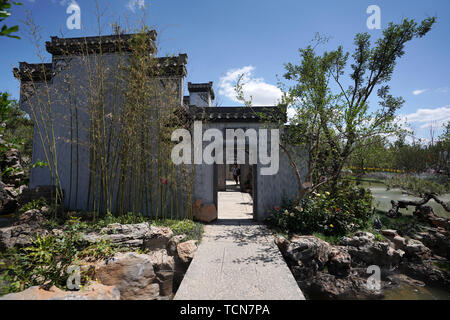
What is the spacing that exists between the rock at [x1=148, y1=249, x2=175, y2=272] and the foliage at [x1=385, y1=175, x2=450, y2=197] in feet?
19.7

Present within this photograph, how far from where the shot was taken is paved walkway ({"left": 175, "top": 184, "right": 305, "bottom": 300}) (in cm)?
223

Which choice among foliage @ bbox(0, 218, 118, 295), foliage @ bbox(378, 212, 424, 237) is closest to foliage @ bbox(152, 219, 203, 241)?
foliage @ bbox(0, 218, 118, 295)

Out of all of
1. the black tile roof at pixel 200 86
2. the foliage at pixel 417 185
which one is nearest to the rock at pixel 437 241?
the foliage at pixel 417 185

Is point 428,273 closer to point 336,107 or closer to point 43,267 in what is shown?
point 336,107

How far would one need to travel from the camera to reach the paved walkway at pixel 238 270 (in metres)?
2.23

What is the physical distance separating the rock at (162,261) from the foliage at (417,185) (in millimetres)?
6002

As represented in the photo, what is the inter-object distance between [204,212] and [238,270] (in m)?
2.24

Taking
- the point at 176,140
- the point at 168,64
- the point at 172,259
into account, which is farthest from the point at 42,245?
the point at 168,64

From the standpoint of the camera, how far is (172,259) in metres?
3.21

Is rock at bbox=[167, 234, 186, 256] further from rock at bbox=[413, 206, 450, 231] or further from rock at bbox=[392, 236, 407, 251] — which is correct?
rock at bbox=[413, 206, 450, 231]

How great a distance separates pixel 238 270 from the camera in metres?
2.75

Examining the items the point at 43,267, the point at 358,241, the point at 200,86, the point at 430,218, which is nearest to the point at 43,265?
the point at 43,267

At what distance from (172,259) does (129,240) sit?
29.9 inches
